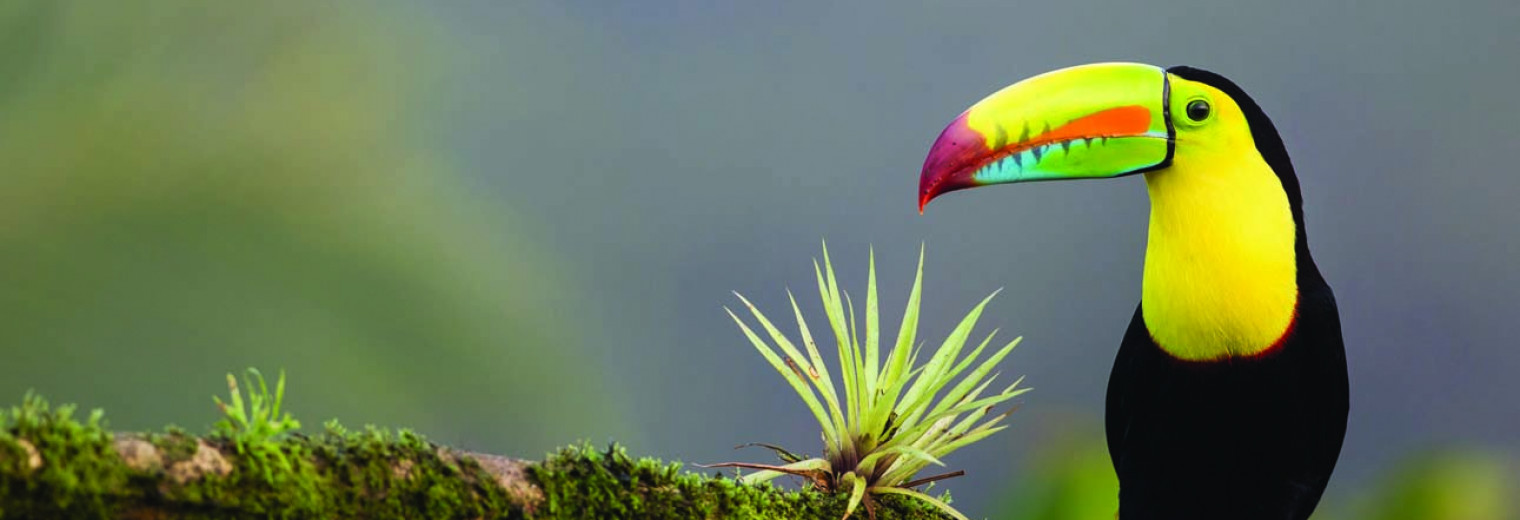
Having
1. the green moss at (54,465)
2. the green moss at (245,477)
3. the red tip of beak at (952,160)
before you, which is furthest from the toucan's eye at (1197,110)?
the green moss at (54,465)

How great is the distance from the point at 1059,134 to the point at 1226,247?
43cm

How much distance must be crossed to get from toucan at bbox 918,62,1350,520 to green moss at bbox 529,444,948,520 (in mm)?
725

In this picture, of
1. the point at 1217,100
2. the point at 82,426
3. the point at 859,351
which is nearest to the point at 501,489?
the point at 82,426

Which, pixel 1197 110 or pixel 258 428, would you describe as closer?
pixel 258 428

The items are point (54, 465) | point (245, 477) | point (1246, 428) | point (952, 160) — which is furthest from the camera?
point (1246, 428)

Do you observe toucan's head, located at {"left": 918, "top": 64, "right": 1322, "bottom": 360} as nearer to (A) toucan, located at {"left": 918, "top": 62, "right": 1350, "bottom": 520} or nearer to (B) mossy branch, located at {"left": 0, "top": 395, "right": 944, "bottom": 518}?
(A) toucan, located at {"left": 918, "top": 62, "right": 1350, "bottom": 520}

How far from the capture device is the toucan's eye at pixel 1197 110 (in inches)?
110

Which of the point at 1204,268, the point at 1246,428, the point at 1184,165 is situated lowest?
the point at 1246,428

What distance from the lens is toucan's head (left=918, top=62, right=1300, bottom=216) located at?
2768 mm

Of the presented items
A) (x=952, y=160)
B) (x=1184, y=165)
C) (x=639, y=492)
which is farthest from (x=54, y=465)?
(x=1184, y=165)

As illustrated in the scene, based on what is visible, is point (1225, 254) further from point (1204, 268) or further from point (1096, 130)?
point (1096, 130)

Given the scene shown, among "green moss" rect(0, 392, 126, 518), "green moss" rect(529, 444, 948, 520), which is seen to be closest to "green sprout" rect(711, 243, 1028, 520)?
"green moss" rect(529, 444, 948, 520)

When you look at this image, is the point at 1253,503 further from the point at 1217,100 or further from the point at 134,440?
the point at 134,440

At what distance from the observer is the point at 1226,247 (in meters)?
2.80
